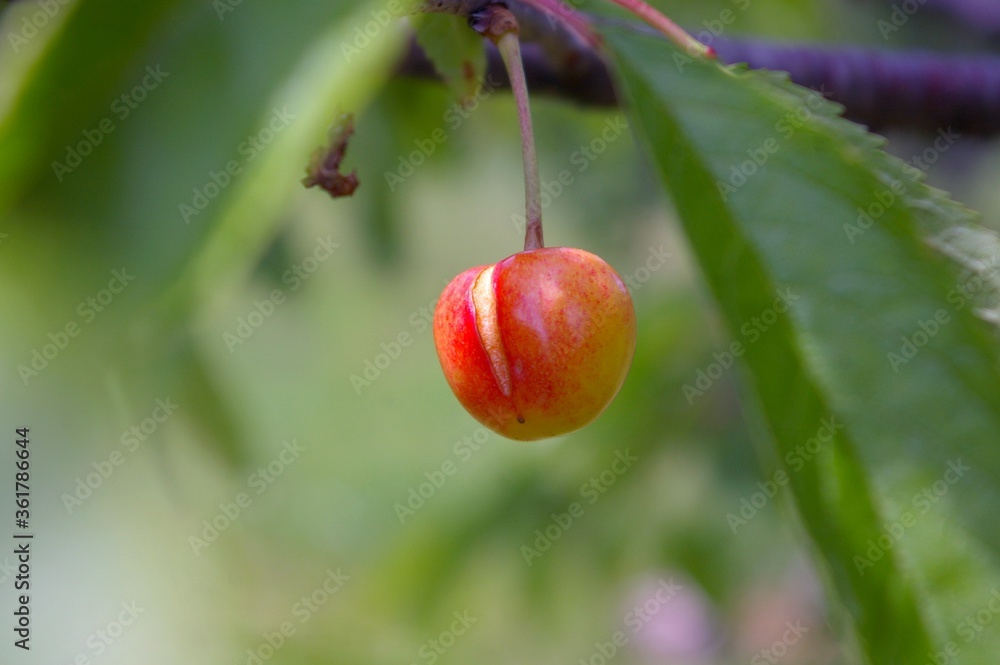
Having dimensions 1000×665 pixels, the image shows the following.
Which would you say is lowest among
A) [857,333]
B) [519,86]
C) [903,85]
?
[903,85]

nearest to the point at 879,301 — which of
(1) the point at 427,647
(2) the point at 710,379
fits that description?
(2) the point at 710,379

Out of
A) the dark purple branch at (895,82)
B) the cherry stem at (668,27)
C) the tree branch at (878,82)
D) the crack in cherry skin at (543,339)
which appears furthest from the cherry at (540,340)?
the dark purple branch at (895,82)

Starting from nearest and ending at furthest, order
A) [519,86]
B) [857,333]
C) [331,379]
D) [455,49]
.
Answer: [857,333]
[519,86]
[455,49]
[331,379]

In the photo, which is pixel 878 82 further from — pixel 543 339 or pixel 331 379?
pixel 331 379

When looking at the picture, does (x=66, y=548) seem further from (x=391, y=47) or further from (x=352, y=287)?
(x=391, y=47)

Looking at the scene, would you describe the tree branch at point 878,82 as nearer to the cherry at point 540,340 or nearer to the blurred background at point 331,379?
the blurred background at point 331,379

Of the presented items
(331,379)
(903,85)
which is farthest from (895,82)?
(331,379)

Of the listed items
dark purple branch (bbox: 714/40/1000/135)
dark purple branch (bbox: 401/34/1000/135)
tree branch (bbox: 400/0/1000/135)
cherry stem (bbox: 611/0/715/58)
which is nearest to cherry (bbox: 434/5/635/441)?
cherry stem (bbox: 611/0/715/58)
